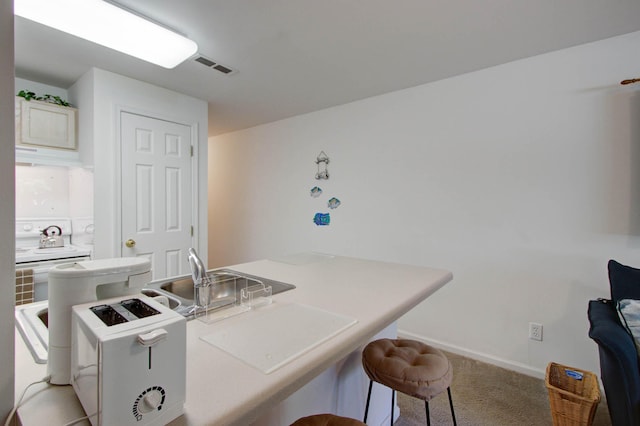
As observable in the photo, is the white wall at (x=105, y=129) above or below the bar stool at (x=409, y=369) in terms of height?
above

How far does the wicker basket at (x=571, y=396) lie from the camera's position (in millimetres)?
1540

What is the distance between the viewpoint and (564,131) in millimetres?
2123

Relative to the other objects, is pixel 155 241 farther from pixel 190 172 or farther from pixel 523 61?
pixel 523 61

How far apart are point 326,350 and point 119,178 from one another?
8.41 feet

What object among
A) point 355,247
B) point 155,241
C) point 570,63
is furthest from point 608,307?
point 155,241

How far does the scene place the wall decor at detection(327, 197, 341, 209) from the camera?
3.34 metres

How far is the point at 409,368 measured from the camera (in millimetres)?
1186

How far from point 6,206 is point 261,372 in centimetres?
61

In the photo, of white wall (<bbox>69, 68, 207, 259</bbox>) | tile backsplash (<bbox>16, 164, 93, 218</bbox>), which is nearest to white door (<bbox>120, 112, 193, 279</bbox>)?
white wall (<bbox>69, 68, 207, 259</bbox>)

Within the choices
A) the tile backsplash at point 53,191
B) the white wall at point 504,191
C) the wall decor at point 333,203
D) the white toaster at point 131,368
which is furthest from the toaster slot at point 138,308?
the wall decor at point 333,203

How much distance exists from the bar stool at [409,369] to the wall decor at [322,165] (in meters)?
2.31

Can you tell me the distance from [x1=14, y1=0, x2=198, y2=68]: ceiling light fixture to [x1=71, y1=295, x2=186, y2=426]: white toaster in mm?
1739

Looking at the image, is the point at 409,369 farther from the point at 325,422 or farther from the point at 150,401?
the point at 150,401

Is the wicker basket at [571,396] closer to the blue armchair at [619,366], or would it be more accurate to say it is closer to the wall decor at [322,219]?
the blue armchair at [619,366]
